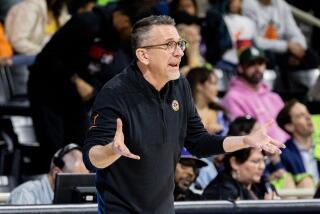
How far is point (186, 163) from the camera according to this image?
22.1 feet

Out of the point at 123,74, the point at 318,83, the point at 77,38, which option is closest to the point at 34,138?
the point at 77,38

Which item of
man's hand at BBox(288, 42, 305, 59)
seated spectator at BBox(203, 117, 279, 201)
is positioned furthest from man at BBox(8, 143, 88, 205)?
man's hand at BBox(288, 42, 305, 59)

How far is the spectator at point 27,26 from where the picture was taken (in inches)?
340

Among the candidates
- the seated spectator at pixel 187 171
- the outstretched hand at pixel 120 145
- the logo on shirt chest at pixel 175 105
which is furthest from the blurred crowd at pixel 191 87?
the outstretched hand at pixel 120 145

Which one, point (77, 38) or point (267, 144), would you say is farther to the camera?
point (77, 38)

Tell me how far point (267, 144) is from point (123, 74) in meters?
0.71

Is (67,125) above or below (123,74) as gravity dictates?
below

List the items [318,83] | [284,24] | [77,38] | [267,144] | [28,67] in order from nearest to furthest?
[267,144] → [77,38] → [28,67] → [318,83] → [284,24]

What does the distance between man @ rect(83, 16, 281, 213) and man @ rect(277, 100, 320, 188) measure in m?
3.71

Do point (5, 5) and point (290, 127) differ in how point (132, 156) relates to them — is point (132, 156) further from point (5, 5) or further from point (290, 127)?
point (5, 5)

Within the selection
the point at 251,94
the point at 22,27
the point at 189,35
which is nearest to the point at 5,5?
the point at 22,27

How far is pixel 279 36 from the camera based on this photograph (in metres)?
10.6

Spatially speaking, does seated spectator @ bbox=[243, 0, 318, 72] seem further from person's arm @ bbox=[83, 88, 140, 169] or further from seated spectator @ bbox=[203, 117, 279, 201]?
person's arm @ bbox=[83, 88, 140, 169]

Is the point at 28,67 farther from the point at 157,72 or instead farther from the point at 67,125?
the point at 157,72
